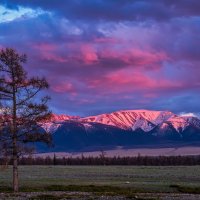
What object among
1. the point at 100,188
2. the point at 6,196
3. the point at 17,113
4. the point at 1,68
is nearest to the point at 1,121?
the point at 17,113

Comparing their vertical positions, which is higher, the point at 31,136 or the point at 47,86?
the point at 47,86

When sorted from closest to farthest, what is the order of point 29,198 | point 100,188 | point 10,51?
point 29,198
point 10,51
point 100,188

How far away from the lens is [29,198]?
4103 centimetres

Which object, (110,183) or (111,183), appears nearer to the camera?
(111,183)

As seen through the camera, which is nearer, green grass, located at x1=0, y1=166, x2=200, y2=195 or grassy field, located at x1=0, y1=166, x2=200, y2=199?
grassy field, located at x1=0, y1=166, x2=200, y2=199

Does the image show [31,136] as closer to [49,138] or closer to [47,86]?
[49,138]

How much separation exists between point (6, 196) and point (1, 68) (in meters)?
11.2

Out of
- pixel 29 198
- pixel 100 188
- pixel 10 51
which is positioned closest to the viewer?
pixel 29 198

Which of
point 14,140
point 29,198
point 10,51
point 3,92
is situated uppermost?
point 10,51

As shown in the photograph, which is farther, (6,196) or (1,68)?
(1,68)

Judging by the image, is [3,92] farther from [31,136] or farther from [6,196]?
[6,196]

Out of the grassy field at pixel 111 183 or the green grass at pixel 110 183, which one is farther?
the green grass at pixel 110 183

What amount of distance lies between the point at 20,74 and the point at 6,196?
10.8 metres

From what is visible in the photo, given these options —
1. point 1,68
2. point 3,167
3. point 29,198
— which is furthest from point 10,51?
point 29,198
